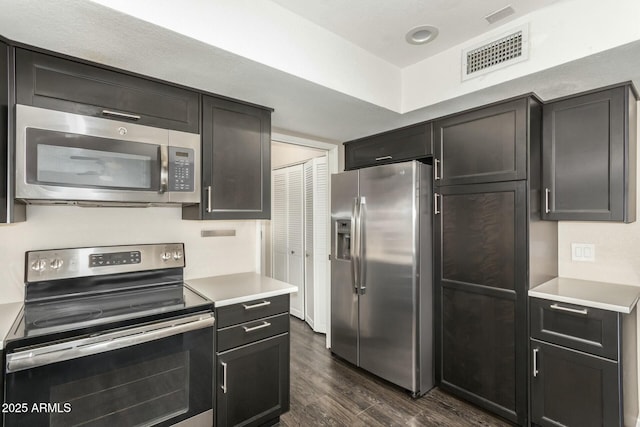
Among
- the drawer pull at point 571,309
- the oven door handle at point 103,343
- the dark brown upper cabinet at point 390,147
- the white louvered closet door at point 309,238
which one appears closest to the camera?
the oven door handle at point 103,343

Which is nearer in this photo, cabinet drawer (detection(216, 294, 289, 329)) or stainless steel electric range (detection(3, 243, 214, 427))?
stainless steel electric range (detection(3, 243, 214, 427))

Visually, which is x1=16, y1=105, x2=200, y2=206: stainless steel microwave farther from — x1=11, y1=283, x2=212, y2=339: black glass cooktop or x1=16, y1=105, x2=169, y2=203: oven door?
x1=11, y1=283, x2=212, y2=339: black glass cooktop

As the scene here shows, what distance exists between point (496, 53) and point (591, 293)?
5.29 ft

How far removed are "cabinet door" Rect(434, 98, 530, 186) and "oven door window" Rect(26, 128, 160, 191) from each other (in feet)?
6.67

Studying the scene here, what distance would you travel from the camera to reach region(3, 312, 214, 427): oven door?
1.31 metres

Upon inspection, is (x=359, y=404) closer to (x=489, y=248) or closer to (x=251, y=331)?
(x=251, y=331)

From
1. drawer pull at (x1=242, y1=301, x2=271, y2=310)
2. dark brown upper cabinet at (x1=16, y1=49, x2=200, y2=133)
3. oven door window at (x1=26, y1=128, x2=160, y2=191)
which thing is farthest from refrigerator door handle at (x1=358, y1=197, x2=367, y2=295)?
oven door window at (x1=26, y1=128, x2=160, y2=191)

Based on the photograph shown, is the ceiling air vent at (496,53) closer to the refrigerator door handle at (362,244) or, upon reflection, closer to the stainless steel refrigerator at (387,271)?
the stainless steel refrigerator at (387,271)

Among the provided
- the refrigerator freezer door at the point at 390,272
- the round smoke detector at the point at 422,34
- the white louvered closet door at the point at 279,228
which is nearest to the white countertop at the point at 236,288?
the refrigerator freezer door at the point at 390,272

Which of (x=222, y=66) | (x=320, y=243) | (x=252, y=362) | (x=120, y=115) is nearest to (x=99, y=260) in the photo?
(x=120, y=115)

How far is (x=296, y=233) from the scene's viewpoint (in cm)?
420

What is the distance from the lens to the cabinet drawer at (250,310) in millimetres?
1879

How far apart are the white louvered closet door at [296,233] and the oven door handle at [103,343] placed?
2374mm

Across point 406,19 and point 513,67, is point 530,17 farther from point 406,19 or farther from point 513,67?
point 406,19
